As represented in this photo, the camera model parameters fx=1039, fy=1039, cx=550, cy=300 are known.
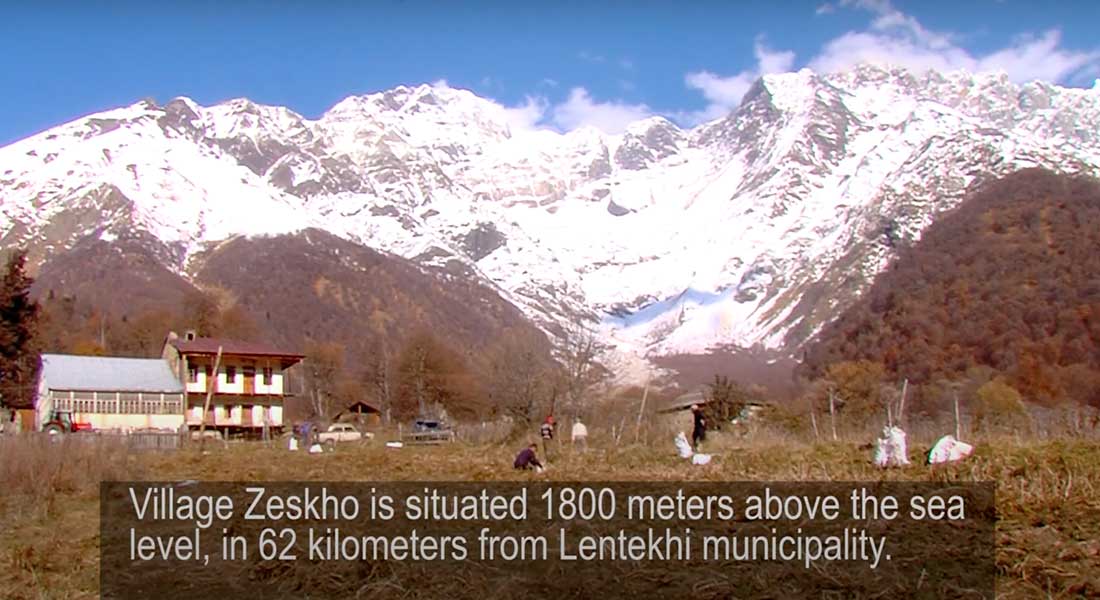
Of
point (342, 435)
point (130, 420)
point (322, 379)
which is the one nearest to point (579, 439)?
point (342, 435)

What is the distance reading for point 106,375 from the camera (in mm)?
51375

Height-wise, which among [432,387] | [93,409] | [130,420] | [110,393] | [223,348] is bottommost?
[130,420]

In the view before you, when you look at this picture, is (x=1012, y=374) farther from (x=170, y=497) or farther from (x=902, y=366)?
(x=170, y=497)

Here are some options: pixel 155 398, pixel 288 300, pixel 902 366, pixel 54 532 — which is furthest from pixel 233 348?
pixel 288 300

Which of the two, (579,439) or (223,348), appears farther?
(223,348)

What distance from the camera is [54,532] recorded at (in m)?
10.2

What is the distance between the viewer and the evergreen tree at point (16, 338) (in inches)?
1912

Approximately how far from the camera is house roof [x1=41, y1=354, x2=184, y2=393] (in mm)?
49781

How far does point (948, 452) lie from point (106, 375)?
4729 centimetres

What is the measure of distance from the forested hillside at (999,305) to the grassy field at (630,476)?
133 feet

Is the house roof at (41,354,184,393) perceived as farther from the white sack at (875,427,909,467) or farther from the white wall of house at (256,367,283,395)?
the white sack at (875,427,909,467)

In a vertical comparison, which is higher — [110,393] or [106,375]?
[106,375]

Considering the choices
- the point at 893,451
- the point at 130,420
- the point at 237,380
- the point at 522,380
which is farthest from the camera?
the point at 237,380

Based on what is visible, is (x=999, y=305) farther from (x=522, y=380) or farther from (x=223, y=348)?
(x=223, y=348)
